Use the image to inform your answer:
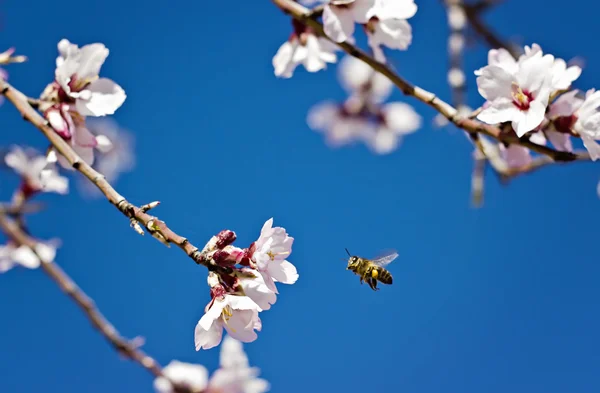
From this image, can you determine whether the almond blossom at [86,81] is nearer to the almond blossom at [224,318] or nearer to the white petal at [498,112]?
the almond blossom at [224,318]

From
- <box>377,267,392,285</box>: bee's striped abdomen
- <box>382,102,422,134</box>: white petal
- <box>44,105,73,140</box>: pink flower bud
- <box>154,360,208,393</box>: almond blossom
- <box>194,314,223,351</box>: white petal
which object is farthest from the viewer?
<box>382,102,422,134</box>: white petal

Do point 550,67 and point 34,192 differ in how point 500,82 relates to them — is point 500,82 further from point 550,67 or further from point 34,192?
point 34,192

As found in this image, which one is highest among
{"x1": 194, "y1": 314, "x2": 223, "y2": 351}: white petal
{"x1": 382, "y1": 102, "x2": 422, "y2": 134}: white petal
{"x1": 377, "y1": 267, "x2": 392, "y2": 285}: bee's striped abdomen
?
{"x1": 382, "y1": 102, "x2": 422, "y2": 134}: white petal

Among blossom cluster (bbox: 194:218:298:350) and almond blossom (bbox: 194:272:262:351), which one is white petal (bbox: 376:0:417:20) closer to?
blossom cluster (bbox: 194:218:298:350)

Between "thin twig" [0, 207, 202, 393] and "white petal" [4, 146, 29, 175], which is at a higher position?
"white petal" [4, 146, 29, 175]

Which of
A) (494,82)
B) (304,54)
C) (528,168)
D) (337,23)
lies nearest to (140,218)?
(337,23)

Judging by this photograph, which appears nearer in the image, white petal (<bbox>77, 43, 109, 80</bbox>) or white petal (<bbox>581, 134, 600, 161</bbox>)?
white petal (<bbox>581, 134, 600, 161</bbox>)

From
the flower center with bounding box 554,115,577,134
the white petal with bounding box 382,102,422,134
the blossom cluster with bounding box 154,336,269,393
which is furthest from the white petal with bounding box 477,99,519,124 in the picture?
the white petal with bounding box 382,102,422,134
